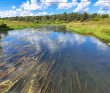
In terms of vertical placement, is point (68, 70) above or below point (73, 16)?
below

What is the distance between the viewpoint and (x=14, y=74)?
5754 mm

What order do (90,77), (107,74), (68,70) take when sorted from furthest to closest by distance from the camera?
(68,70), (107,74), (90,77)

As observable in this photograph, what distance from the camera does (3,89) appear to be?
447cm

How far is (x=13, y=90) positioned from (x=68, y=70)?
383 centimetres

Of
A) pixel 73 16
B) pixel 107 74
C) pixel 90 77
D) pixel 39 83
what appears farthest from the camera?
pixel 73 16

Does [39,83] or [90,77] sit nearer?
[39,83]

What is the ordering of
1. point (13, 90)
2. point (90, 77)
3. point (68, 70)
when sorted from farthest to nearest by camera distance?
1. point (68, 70)
2. point (90, 77)
3. point (13, 90)

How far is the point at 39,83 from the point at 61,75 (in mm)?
1602

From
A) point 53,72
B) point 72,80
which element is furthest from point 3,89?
point 72,80

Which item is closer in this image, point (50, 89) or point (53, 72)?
point (50, 89)

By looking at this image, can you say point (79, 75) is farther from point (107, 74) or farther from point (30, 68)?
point (30, 68)

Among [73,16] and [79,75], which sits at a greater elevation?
[73,16]

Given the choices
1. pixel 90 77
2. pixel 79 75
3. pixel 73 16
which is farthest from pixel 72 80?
pixel 73 16

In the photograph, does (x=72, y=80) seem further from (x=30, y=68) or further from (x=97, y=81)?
(x=30, y=68)
